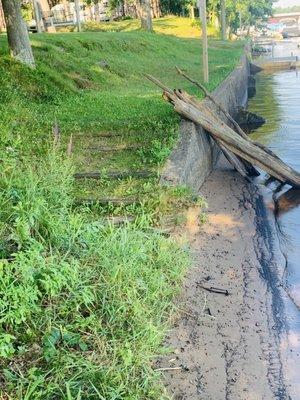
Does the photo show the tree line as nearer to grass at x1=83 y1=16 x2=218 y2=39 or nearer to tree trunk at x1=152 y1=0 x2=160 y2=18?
tree trunk at x1=152 y1=0 x2=160 y2=18

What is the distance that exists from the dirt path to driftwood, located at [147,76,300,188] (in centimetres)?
226

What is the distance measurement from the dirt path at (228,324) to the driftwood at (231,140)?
7.40 feet

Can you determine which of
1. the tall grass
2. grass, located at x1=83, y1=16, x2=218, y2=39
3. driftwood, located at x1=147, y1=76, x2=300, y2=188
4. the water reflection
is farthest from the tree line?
the tall grass

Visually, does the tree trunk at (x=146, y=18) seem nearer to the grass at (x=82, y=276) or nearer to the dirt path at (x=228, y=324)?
the grass at (x=82, y=276)

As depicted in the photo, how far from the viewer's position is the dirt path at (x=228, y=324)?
16.3 feet

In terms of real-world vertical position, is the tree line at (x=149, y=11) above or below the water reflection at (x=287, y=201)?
above

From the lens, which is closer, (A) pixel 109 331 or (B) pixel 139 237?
(A) pixel 109 331

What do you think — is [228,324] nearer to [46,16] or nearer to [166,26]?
[46,16]

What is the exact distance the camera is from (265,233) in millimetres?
9422

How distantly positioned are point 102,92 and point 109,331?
1096cm

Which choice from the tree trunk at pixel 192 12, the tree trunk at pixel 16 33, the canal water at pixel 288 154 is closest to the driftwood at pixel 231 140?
the canal water at pixel 288 154

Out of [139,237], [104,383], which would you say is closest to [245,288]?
[139,237]

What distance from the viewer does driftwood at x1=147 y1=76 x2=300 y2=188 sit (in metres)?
10.4

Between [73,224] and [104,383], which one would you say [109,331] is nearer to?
[104,383]
